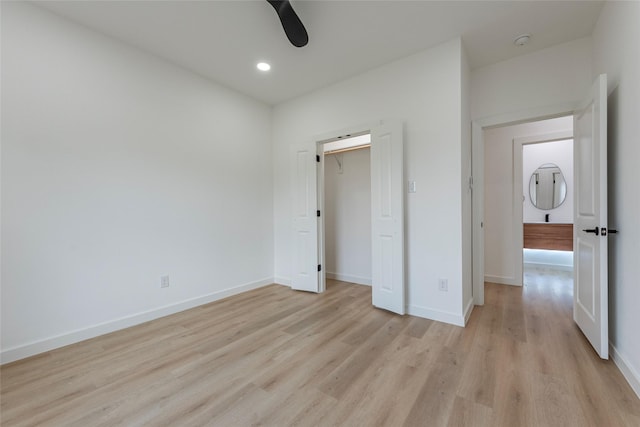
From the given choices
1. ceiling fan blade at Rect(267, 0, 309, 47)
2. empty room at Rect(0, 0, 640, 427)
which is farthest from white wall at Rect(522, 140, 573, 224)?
ceiling fan blade at Rect(267, 0, 309, 47)

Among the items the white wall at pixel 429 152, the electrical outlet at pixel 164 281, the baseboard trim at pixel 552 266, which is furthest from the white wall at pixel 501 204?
the electrical outlet at pixel 164 281

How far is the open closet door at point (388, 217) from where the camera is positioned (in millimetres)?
2785

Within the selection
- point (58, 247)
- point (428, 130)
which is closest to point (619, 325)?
point (428, 130)

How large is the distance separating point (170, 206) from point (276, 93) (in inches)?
81.4

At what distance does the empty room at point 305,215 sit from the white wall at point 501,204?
0.03m

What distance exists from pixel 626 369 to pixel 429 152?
6.82 feet

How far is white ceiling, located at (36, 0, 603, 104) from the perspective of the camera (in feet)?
7.07

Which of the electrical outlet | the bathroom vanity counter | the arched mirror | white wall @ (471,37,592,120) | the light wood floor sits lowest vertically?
the light wood floor

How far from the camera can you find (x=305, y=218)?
12.1 ft

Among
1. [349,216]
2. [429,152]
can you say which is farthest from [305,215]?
[429,152]

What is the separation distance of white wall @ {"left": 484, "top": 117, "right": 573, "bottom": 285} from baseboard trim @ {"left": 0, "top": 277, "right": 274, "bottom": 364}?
12.5 feet

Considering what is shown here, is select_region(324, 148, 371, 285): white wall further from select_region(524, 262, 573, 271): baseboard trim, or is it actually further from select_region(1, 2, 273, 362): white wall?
select_region(524, 262, 573, 271): baseboard trim

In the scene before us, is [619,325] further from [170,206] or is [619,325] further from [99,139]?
[99,139]

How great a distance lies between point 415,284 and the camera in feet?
9.21
